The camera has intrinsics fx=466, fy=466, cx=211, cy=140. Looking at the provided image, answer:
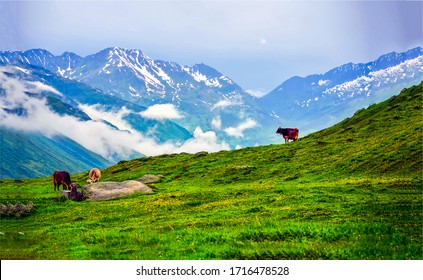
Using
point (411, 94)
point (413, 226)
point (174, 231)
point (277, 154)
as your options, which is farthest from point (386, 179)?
point (411, 94)

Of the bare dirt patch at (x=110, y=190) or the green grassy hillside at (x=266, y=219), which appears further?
the bare dirt patch at (x=110, y=190)

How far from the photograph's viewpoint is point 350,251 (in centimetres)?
2028

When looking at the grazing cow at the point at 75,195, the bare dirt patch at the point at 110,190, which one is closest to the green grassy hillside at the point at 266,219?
the bare dirt patch at the point at 110,190

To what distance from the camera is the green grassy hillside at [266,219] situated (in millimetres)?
21547

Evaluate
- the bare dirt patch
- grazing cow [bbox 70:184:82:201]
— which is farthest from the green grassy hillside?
grazing cow [bbox 70:184:82:201]

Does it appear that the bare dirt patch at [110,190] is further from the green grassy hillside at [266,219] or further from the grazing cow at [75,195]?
the green grassy hillside at [266,219]

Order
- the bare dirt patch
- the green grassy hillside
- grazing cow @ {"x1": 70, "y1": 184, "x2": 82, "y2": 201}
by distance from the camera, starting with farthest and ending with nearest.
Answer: the bare dirt patch < grazing cow @ {"x1": 70, "y1": 184, "x2": 82, "y2": 201} < the green grassy hillside

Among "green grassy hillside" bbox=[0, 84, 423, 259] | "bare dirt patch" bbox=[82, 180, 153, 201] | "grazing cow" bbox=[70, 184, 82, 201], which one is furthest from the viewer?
"bare dirt patch" bbox=[82, 180, 153, 201]

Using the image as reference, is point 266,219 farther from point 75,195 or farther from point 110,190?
point 75,195

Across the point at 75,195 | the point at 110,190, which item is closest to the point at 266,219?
the point at 110,190

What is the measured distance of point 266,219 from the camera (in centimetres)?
2888

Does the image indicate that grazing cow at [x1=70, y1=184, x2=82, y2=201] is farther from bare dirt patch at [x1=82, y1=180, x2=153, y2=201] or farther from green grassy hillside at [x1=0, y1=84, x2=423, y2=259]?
green grassy hillside at [x1=0, y1=84, x2=423, y2=259]

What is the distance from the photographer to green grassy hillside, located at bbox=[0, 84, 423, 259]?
21.5 m
